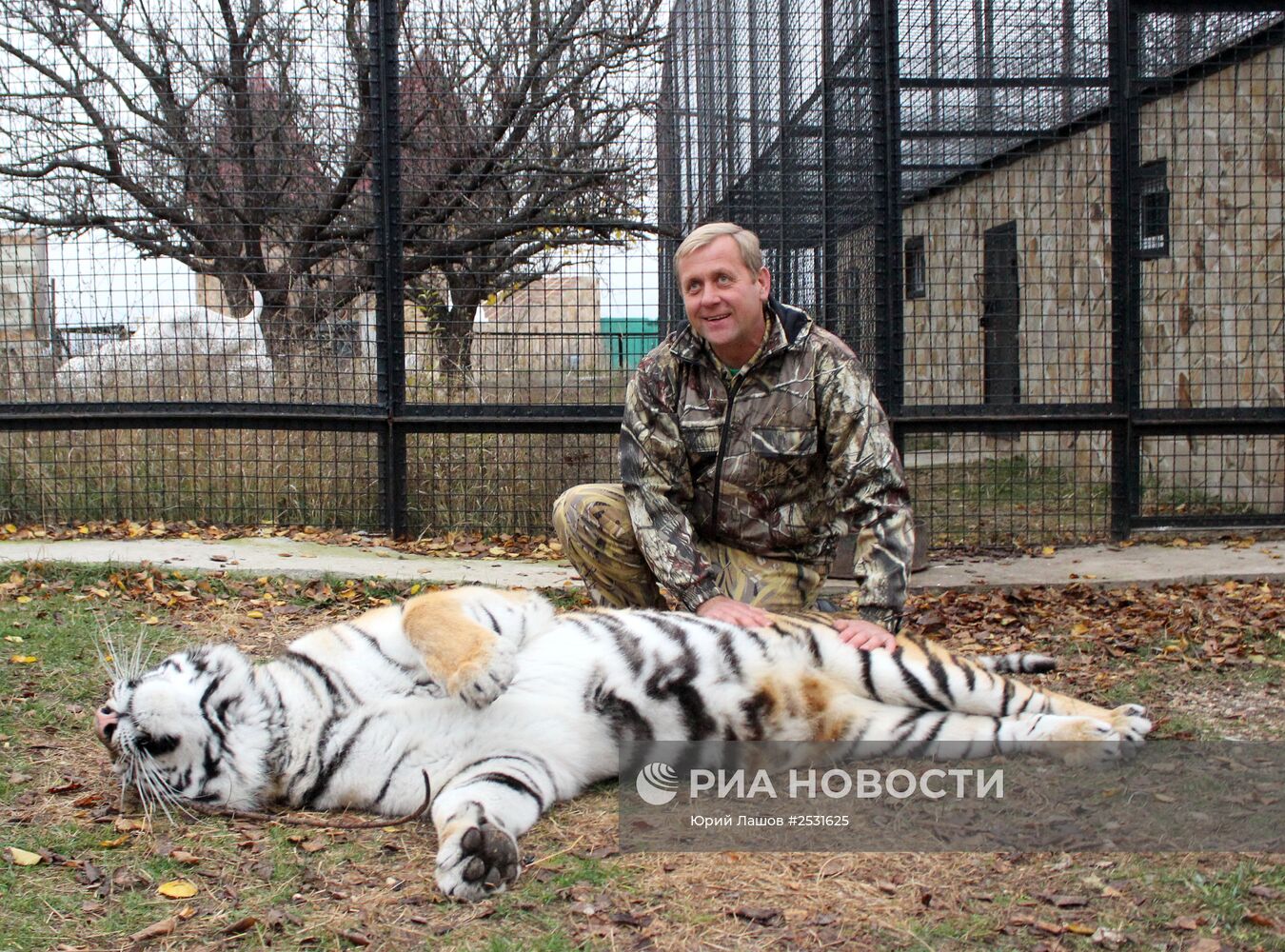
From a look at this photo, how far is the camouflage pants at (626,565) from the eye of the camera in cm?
405

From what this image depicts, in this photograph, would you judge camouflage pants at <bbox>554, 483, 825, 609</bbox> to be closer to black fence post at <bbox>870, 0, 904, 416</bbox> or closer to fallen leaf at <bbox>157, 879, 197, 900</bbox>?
fallen leaf at <bbox>157, 879, 197, 900</bbox>

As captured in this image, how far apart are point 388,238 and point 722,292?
128 inches

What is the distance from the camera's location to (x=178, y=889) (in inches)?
96.3

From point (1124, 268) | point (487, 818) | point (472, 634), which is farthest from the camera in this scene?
point (1124, 268)

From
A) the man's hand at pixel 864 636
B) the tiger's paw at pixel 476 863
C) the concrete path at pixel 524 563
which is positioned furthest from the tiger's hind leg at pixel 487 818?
the concrete path at pixel 524 563

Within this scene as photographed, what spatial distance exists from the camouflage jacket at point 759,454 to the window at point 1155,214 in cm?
501

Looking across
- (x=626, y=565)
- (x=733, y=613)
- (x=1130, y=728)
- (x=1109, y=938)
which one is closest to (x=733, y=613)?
(x=733, y=613)

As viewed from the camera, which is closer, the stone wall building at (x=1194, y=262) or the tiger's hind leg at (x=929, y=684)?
the tiger's hind leg at (x=929, y=684)

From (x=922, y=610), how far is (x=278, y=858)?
3365 mm

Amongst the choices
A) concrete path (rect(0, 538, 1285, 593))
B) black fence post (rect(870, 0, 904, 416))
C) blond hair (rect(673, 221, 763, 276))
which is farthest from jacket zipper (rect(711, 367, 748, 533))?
black fence post (rect(870, 0, 904, 416))

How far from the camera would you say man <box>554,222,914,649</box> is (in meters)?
3.71

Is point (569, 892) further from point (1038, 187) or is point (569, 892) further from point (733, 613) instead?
point (1038, 187)

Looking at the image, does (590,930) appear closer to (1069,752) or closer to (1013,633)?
(1069,752)

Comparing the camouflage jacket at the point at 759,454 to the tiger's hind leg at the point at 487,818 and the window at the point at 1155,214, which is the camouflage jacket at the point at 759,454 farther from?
the window at the point at 1155,214
